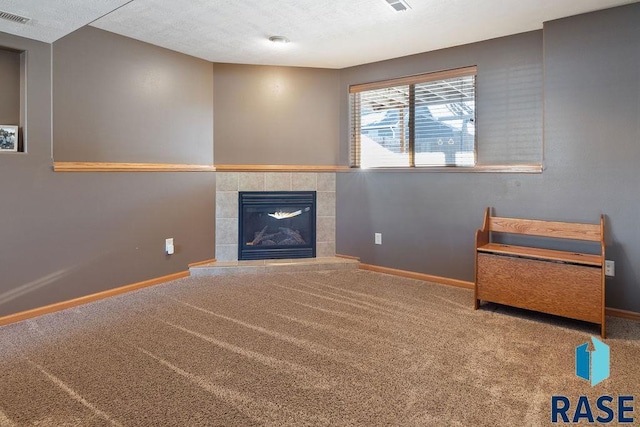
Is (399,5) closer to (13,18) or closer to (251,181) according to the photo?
(251,181)

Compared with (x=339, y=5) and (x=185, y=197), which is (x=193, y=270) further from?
(x=339, y=5)

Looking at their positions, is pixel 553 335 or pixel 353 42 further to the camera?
pixel 353 42

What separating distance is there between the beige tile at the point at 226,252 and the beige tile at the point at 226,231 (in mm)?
46

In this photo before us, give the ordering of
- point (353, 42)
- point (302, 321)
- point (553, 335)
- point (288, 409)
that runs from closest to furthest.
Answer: point (288, 409) → point (553, 335) → point (302, 321) → point (353, 42)

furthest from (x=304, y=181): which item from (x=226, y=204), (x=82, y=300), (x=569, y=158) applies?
(x=569, y=158)

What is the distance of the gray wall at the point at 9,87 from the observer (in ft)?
9.43

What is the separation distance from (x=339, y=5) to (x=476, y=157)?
185cm

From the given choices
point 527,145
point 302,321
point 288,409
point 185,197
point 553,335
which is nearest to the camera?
point 288,409

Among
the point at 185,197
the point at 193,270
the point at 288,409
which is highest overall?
the point at 185,197

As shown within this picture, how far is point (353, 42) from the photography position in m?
3.58

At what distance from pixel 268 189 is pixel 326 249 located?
3.20 feet

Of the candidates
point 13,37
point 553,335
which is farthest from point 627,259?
point 13,37

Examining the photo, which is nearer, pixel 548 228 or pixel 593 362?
pixel 593 362

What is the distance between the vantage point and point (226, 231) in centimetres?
435
